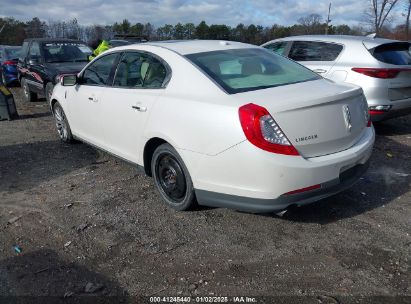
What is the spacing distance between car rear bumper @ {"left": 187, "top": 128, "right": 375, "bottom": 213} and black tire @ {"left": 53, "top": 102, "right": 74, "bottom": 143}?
10.6 ft

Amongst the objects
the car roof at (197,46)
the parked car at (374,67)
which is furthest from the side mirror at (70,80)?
the parked car at (374,67)

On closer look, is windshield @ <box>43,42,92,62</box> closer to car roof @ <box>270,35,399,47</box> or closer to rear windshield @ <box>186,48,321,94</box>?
car roof @ <box>270,35,399,47</box>

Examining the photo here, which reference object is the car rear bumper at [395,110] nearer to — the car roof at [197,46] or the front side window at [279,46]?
the front side window at [279,46]

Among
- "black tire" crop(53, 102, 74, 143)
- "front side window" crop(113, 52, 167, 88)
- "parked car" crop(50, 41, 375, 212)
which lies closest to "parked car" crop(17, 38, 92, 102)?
"black tire" crop(53, 102, 74, 143)

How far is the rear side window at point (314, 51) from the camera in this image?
7.00 m

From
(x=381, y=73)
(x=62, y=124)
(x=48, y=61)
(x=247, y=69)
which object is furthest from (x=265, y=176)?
(x=48, y=61)

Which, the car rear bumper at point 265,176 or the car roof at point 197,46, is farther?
the car roof at point 197,46

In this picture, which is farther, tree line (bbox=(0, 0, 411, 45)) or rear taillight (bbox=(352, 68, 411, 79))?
tree line (bbox=(0, 0, 411, 45))

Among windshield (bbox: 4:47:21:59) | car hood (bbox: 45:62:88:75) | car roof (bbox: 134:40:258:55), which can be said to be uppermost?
car roof (bbox: 134:40:258:55)

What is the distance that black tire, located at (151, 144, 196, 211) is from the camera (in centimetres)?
378

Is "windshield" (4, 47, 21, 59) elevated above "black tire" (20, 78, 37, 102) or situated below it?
above

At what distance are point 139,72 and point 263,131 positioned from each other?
1921mm

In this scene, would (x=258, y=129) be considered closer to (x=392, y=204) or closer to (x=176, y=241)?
(x=176, y=241)

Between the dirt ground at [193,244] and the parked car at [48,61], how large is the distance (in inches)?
183
